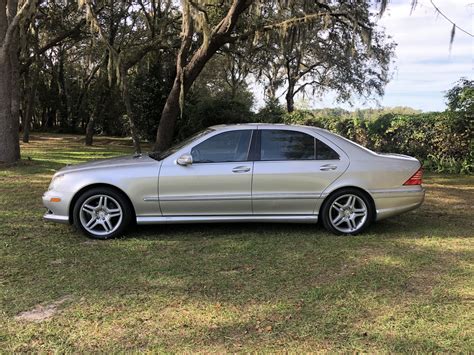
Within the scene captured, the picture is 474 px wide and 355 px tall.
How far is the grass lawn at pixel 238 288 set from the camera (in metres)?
3.50

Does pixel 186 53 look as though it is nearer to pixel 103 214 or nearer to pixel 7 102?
pixel 7 102

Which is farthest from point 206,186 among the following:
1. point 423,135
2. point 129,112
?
point 423,135

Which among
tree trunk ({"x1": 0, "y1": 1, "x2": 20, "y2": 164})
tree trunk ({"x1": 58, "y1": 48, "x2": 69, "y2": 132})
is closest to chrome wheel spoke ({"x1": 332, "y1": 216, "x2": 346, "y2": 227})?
tree trunk ({"x1": 0, "y1": 1, "x2": 20, "y2": 164})

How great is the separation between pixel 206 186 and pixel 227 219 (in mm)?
521

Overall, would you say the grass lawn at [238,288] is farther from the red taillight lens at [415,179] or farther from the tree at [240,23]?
the tree at [240,23]

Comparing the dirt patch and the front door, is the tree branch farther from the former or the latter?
the dirt patch

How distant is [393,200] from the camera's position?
624 centimetres

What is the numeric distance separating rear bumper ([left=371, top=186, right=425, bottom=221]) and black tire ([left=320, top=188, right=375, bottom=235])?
101mm

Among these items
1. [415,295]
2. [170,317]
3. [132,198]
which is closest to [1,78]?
[132,198]

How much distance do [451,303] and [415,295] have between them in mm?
306

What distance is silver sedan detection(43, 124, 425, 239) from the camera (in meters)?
5.93

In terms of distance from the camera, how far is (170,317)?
3.81 meters

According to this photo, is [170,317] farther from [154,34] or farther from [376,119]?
[154,34]

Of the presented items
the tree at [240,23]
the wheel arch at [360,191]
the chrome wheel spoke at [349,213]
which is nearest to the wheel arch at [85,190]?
the wheel arch at [360,191]
